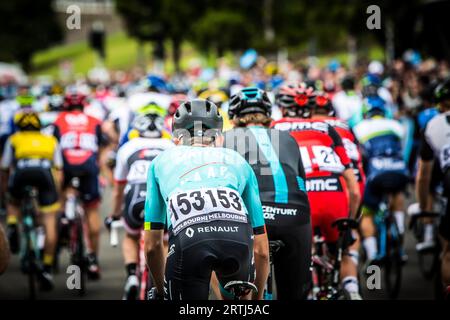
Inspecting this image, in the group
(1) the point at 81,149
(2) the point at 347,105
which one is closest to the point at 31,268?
(1) the point at 81,149

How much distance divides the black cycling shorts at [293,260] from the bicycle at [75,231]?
428cm

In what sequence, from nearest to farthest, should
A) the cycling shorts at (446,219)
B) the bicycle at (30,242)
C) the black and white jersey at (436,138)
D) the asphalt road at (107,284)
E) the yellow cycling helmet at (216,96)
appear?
the cycling shorts at (446,219) → the black and white jersey at (436,138) → the bicycle at (30,242) → the asphalt road at (107,284) → the yellow cycling helmet at (216,96)

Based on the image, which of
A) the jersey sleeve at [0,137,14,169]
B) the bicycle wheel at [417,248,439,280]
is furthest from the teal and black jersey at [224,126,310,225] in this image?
the jersey sleeve at [0,137,14,169]

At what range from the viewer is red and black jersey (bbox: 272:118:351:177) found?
7875 mm

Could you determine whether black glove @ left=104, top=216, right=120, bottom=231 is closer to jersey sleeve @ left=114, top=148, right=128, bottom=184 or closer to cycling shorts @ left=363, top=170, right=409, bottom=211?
jersey sleeve @ left=114, top=148, right=128, bottom=184

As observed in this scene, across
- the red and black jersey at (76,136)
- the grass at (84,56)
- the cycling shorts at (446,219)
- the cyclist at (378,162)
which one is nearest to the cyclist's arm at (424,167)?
the cycling shorts at (446,219)

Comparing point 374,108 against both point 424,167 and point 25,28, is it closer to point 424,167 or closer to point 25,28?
point 424,167

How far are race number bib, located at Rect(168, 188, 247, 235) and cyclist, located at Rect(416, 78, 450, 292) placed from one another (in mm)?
2656

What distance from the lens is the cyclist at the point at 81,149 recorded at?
1173 cm

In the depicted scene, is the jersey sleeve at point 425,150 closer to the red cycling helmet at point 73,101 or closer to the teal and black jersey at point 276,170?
the teal and black jersey at point 276,170

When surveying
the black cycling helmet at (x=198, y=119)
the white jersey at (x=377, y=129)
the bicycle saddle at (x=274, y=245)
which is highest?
the white jersey at (x=377, y=129)

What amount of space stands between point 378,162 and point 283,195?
13.6 feet

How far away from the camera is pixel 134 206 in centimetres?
888
